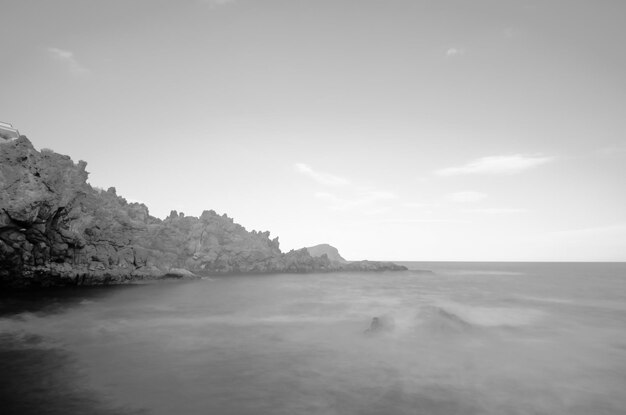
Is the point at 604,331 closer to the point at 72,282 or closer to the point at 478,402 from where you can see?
the point at 478,402

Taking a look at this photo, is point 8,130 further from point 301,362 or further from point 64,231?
point 301,362

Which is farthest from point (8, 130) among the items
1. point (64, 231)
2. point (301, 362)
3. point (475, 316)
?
point (475, 316)

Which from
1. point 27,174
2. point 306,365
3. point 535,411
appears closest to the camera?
point 535,411

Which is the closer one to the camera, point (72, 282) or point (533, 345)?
point (533, 345)

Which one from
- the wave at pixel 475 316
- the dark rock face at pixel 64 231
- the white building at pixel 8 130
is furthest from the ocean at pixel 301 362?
the white building at pixel 8 130

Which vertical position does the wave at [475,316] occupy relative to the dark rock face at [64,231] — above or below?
below

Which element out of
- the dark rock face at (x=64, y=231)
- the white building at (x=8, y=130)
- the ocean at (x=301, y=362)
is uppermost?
the white building at (x=8, y=130)

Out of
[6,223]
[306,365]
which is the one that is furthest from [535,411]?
[6,223]

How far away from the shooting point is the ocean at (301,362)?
1157cm

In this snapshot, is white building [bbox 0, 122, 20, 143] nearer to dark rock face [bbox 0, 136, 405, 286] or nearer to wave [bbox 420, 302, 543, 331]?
dark rock face [bbox 0, 136, 405, 286]

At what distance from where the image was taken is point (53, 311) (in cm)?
2695

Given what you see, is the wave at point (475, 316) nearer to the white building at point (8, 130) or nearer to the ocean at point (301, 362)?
the ocean at point (301, 362)

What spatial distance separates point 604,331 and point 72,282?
57648 mm

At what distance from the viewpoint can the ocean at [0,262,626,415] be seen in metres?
11.6
